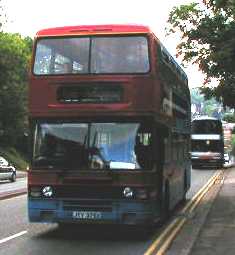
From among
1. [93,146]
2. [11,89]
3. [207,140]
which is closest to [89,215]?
[93,146]

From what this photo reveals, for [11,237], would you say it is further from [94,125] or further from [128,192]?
[94,125]

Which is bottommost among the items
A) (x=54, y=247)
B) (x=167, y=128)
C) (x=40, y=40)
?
(x=54, y=247)

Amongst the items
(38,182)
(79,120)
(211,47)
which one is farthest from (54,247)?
(211,47)

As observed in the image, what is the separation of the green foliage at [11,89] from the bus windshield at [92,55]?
48579mm

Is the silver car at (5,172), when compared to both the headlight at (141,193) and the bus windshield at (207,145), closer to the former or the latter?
the bus windshield at (207,145)

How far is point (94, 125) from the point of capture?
Answer: 1352cm

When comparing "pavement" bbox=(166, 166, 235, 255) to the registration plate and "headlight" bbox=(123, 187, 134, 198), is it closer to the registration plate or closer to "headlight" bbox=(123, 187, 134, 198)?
"headlight" bbox=(123, 187, 134, 198)

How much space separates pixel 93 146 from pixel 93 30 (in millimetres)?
2247

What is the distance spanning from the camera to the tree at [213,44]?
830 inches

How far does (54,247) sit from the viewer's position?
12633mm

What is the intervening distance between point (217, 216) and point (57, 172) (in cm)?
632

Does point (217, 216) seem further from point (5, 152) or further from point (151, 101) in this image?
point (5, 152)

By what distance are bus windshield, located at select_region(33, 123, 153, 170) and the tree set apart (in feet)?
19.0

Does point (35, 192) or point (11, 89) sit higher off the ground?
point (11, 89)
